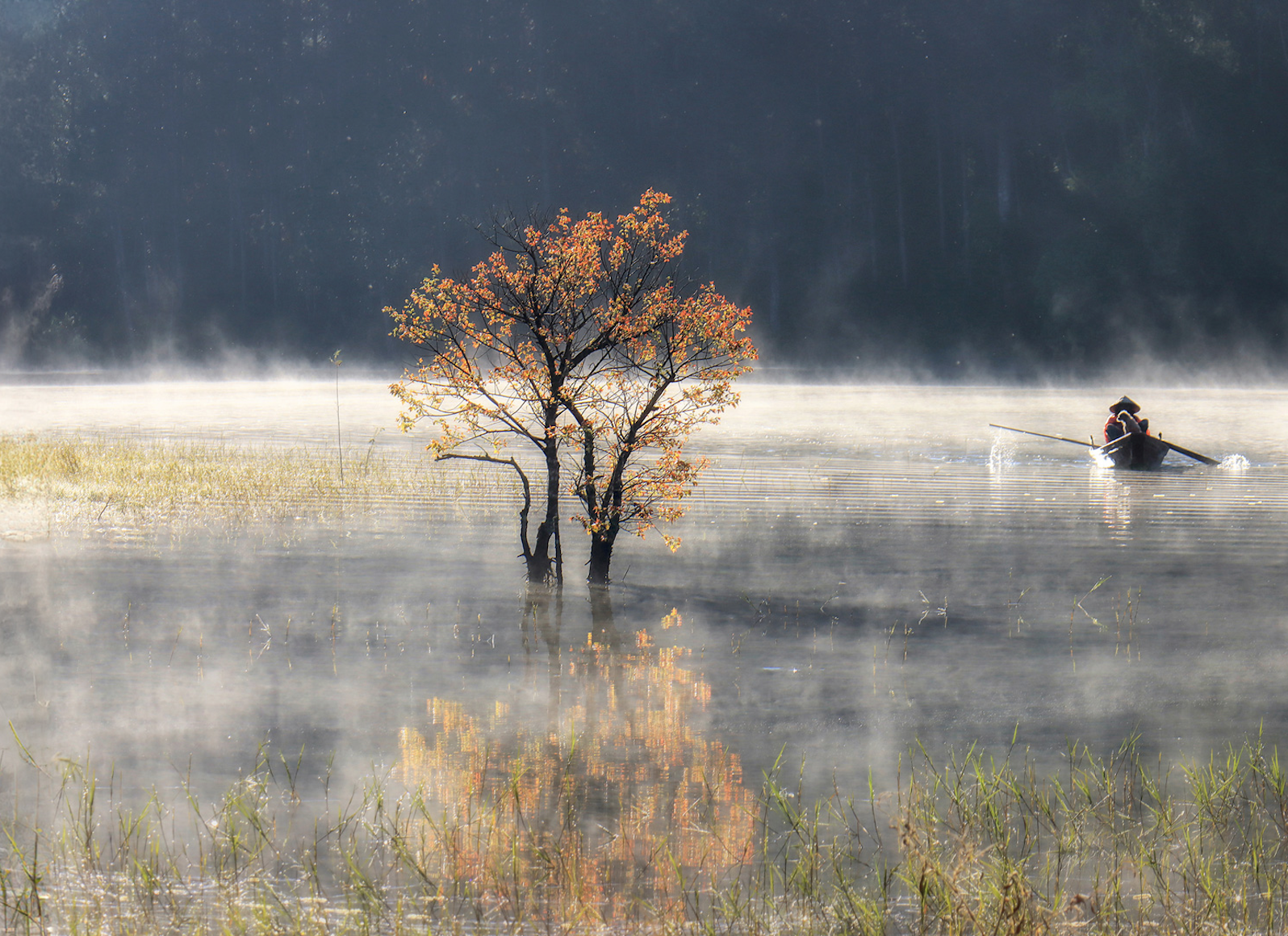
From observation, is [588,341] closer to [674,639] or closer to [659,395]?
[659,395]

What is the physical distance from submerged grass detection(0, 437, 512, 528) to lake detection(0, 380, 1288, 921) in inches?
32.1

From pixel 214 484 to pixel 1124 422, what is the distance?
2559cm

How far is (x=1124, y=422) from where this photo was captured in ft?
131

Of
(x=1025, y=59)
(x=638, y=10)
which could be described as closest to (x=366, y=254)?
(x=638, y=10)

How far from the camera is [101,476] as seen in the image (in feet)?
101

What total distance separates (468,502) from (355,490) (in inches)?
127

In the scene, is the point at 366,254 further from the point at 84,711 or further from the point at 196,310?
the point at 84,711

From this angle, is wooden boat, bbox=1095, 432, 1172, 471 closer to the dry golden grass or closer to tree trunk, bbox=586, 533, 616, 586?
the dry golden grass

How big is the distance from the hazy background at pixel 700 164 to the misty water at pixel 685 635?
338 ft

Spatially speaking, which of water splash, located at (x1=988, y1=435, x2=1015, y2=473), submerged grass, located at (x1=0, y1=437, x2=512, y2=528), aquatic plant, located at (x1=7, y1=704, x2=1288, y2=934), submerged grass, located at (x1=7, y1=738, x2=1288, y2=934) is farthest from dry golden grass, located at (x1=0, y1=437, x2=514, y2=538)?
water splash, located at (x1=988, y1=435, x2=1015, y2=473)

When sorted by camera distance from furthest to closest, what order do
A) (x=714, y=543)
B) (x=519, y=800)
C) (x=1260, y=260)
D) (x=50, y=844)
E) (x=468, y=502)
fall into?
(x=1260, y=260) < (x=468, y=502) < (x=714, y=543) < (x=519, y=800) < (x=50, y=844)

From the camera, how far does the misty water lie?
478 inches

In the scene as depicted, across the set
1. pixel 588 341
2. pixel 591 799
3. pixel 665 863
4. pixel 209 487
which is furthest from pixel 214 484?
pixel 665 863

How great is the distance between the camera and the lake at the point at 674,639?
11930 mm
